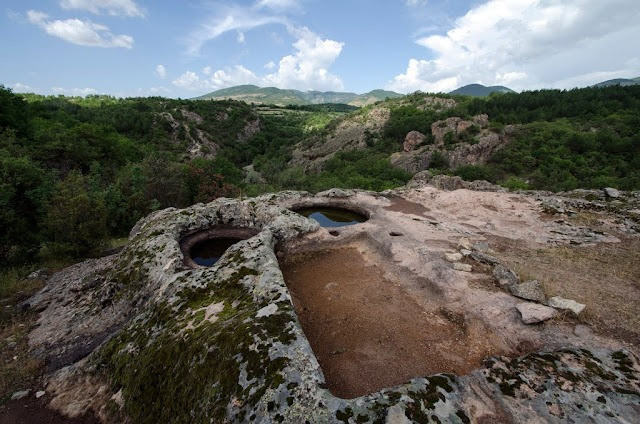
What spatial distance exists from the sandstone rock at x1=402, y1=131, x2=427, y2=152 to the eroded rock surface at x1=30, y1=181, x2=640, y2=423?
171ft

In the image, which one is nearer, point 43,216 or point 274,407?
point 274,407

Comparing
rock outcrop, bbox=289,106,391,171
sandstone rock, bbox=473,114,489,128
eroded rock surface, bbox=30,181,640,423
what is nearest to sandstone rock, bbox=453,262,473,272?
eroded rock surface, bbox=30,181,640,423

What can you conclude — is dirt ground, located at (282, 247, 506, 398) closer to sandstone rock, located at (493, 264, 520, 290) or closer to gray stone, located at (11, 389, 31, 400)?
sandstone rock, located at (493, 264, 520, 290)

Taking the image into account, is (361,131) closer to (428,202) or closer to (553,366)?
(428,202)

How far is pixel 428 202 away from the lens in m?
19.6

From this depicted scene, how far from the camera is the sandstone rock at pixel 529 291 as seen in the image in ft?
28.3

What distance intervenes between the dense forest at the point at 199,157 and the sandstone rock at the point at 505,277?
17886mm

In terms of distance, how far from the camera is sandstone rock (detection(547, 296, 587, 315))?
26.2 feet

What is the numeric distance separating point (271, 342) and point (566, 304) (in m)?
7.84

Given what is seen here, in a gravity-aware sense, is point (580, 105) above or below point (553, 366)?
above

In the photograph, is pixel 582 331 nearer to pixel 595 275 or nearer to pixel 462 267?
pixel 462 267

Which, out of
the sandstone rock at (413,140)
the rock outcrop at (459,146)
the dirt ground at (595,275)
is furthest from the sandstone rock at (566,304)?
the sandstone rock at (413,140)

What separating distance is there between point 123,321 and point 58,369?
1901mm

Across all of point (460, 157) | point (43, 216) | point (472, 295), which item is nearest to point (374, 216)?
point (472, 295)
